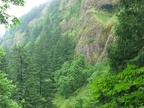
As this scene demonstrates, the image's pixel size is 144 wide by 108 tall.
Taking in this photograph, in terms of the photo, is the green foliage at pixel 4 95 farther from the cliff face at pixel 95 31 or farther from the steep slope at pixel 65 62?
the cliff face at pixel 95 31

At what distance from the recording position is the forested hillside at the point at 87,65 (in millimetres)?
8895

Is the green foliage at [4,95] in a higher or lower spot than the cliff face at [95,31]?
lower

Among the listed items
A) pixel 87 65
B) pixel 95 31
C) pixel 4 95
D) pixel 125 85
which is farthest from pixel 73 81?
pixel 125 85

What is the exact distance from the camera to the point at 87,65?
74.8 metres

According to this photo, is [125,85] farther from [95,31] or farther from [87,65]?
[95,31]

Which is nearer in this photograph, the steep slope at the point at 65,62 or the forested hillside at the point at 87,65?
the forested hillside at the point at 87,65

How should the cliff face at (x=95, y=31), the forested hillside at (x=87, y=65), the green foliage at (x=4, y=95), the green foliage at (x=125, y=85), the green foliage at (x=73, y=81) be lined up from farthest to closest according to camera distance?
the cliff face at (x=95, y=31) → the green foliage at (x=73, y=81) → the green foliage at (x=4, y=95) → the forested hillside at (x=87, y=65) → the green foliage at (x=125, y=85)

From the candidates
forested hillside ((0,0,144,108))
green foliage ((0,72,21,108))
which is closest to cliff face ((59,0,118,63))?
forested hillside ((0,0,144,108))

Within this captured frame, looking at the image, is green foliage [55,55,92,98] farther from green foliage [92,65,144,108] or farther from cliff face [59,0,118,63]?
green foliage [92,65,144,108]

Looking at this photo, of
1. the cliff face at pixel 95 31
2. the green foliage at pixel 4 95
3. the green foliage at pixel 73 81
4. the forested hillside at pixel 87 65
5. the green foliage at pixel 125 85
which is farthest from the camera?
the cliff face at pixel 95 31

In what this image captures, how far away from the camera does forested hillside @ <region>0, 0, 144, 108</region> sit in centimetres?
890

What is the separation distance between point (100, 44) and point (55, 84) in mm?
15015

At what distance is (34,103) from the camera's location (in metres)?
40.5

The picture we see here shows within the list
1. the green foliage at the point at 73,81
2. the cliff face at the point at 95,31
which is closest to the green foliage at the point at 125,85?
the green foliage at the point at 73,81
